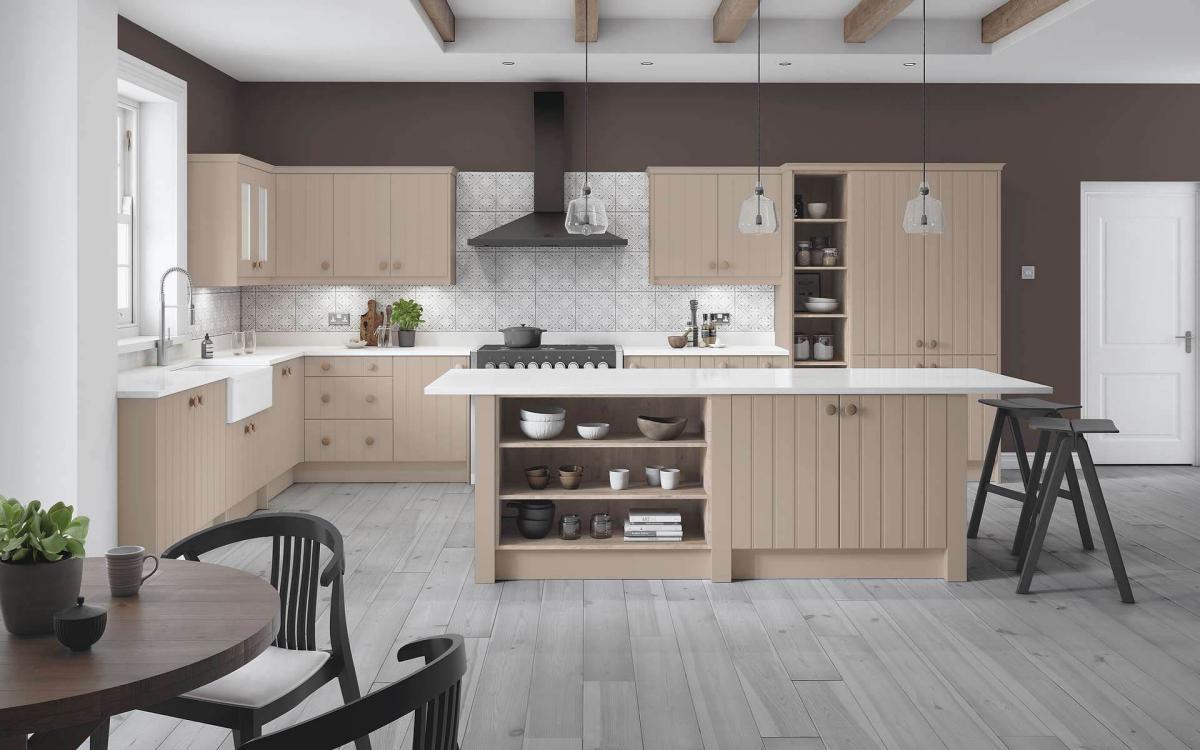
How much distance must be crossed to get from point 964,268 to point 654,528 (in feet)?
11.0

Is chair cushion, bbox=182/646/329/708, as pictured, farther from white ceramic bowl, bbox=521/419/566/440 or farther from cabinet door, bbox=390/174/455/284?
cabinet door, bbox=390/174/455/284

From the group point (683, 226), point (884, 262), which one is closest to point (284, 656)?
point (683, 226)

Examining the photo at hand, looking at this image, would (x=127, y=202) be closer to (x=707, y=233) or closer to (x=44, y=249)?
(x=44, y=249)

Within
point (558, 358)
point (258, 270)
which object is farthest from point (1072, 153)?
point (258, 270)

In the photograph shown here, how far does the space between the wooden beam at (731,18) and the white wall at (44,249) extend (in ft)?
10.4

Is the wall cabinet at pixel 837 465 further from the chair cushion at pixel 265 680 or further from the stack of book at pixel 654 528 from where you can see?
the chair cushion at pixel 265 680

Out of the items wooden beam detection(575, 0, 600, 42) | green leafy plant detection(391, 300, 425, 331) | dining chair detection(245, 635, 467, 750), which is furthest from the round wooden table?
green leafy plant detection(391, 300, 425, 331)

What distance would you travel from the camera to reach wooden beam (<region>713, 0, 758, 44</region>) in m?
5.09

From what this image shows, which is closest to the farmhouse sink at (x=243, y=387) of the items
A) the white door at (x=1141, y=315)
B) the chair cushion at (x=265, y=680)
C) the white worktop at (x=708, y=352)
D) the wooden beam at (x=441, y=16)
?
the wooden beam at (x=441, y=16)

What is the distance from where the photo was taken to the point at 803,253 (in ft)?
20.9

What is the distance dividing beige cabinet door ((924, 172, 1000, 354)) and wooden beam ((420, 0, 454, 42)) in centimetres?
325

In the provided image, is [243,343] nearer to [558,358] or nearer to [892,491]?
[558,358]

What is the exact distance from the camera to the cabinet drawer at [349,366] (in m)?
6.23

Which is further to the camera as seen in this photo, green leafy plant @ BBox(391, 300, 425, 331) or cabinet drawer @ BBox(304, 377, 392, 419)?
green leafy plant @ BBox(391, 300, 425, 331)
